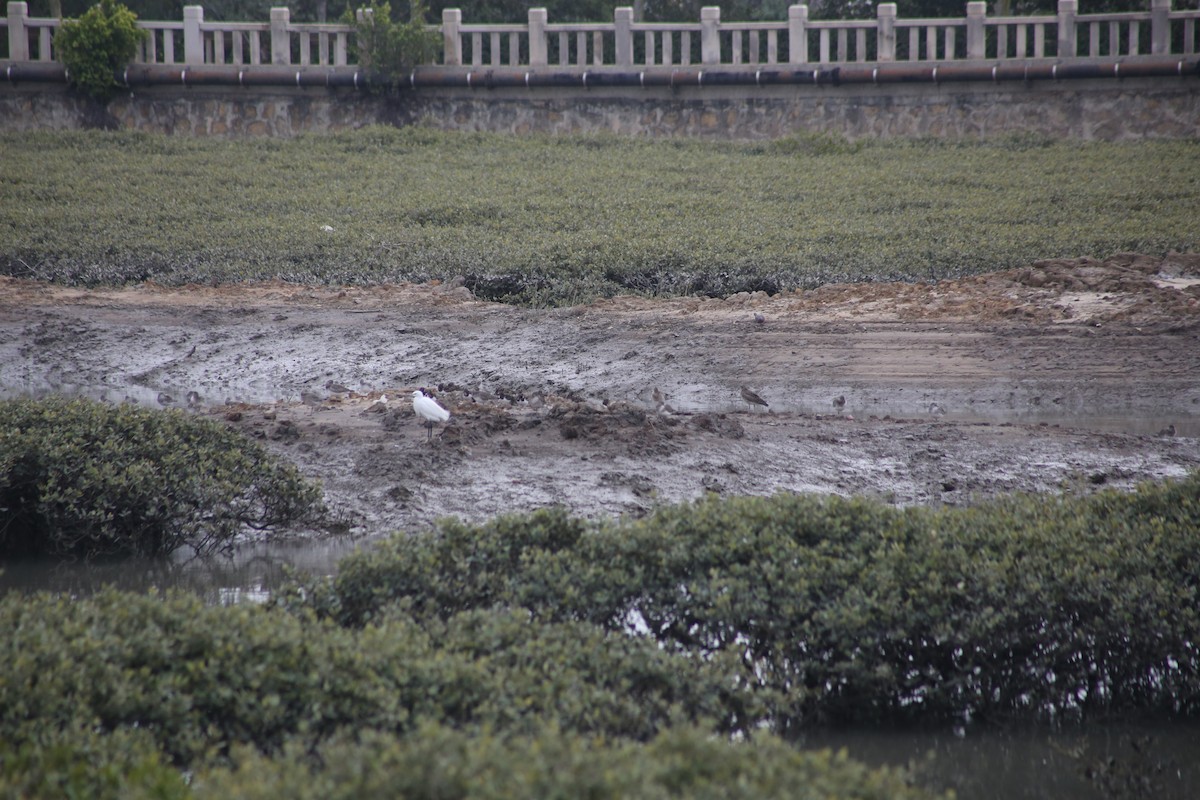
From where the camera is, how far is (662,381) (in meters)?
10.8

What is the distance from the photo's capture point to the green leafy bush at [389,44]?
23.1 metres

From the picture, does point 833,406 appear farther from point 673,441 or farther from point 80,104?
point 80,104

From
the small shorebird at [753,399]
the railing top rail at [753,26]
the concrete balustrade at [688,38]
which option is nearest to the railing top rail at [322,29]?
the concrete balustrade at [688,38]

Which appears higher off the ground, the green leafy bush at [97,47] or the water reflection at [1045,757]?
the green leafy bush at [97,47]

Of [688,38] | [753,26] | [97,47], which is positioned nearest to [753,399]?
[688,38]

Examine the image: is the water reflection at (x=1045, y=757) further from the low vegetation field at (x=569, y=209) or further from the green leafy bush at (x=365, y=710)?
the low vegetation field at (x=569, y=209)

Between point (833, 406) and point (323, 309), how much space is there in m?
5.92

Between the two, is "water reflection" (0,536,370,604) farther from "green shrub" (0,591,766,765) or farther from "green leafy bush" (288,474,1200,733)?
"green shrub" (0,591,766,765)

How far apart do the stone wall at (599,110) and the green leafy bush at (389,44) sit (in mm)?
516

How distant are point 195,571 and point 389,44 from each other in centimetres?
1853

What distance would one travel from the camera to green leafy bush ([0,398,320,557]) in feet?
21.2

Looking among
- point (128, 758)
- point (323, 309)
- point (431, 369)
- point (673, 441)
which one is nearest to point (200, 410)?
point (431, 369)

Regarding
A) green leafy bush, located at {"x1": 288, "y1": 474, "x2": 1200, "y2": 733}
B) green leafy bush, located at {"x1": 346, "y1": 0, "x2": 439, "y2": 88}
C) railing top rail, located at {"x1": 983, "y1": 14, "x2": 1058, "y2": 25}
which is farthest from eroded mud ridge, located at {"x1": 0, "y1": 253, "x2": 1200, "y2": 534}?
railing top rail, located at {"x1": 983, "y1": 14, "x2": 1058, "y2": 25}

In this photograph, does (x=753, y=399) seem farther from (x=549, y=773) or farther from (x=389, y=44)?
(x=389, y=44)
